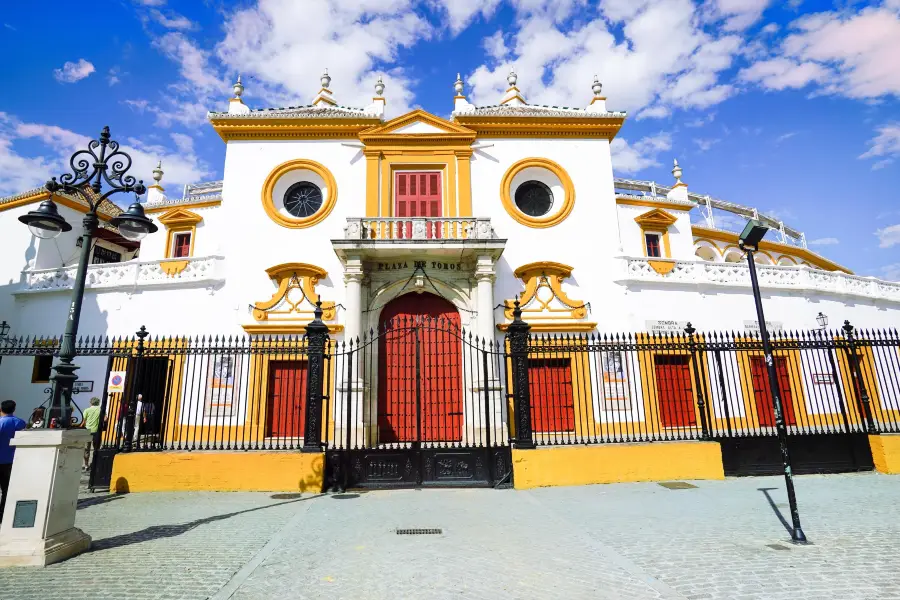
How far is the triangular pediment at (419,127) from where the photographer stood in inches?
599

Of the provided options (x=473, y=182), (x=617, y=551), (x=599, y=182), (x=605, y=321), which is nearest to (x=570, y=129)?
(x=599, y=182)

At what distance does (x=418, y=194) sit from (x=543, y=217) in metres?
4.23

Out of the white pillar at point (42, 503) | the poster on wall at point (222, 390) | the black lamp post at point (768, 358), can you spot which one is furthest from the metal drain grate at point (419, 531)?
the poster on wall at point (222, 390)

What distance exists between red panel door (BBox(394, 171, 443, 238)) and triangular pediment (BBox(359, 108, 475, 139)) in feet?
4.40

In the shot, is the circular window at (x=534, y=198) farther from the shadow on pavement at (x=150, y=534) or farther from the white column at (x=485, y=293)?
the shadow on pavement at (x=150, y=534)

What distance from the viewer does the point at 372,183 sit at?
14.9 meters

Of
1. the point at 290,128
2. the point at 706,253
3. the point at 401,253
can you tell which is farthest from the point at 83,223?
the point at 706,253

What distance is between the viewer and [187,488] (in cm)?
832

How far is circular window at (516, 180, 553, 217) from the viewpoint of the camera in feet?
51.4

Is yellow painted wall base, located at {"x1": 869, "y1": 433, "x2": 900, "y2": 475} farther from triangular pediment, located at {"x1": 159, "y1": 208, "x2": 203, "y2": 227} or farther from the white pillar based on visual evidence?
triangular pediment, located at {"x1": 159, "y1": 208, "x2": 203, "y2": 227}

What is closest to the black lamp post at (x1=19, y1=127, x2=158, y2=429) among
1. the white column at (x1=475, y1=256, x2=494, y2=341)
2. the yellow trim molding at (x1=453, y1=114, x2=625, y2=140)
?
the white column at (x1=475, y1=256, x2=494, y2=341)

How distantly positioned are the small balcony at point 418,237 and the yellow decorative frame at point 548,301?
166 centimetres

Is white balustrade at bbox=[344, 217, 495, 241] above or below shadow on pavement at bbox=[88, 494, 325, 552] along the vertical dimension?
above

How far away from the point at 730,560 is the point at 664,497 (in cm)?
295
